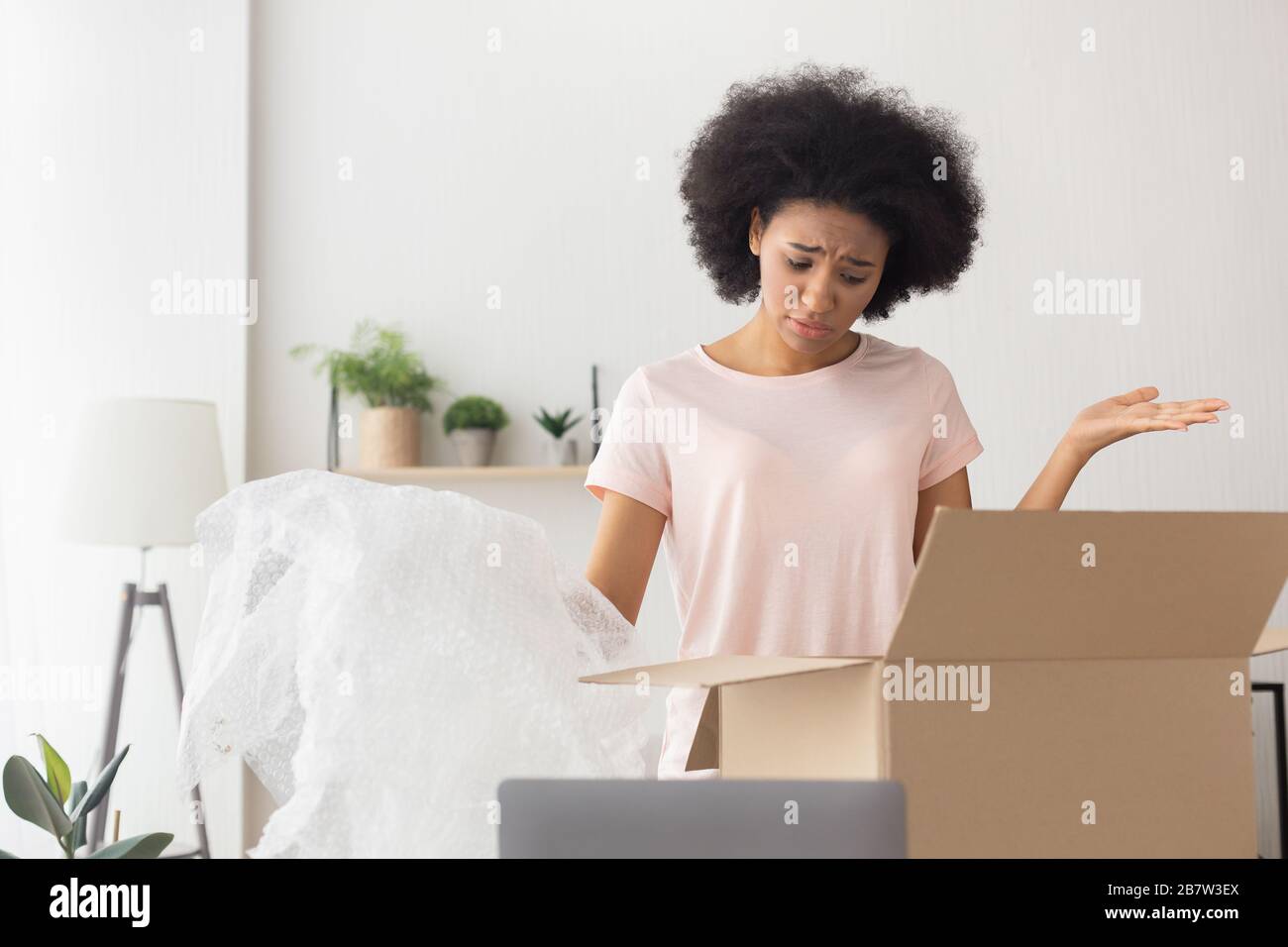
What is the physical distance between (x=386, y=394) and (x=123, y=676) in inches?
37.1

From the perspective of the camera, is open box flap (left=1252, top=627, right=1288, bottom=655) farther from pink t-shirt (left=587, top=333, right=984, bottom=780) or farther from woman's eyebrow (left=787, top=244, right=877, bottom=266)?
woman's eyebrow (left=787, top=244, right=877, bottom=266)

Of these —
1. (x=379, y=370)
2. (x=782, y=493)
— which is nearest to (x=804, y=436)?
(x=782, y=493)

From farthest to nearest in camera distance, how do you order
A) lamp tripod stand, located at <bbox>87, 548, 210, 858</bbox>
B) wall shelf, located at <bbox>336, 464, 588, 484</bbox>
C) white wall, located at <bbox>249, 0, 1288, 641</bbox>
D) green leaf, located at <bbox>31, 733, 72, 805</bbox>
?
white wall, located at <bbox>249, 0, 1288, 641</bbox> < wall shelf, located at <bbox>336, 464, 588, 484</bbox> < lamp tripod stand, located at <bbox>87, 548, 210, 858</bbox> < green leaf, located at <bbox>31, 733, 72, 805</bbox>

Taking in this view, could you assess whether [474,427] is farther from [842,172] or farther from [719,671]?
[719,671]

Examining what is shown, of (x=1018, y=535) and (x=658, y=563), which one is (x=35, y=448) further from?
(x=1018, y=535)

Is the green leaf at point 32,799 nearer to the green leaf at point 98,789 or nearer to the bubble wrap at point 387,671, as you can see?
the green leaf at point 98,789

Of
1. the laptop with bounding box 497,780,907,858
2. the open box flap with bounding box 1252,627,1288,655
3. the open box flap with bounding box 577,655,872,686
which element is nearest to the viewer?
the laptop with bounding box 497,780,907,858

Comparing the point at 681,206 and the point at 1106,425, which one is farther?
the point at 681,206

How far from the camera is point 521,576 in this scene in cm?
88

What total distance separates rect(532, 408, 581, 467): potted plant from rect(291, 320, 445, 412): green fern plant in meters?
0.33

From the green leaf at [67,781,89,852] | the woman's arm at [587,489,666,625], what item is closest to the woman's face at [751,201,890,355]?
the woman's arm at [587,489,666,625]

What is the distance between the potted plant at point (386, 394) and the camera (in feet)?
10.3

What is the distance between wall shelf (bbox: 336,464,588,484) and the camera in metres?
3.09

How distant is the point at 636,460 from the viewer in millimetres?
1260
